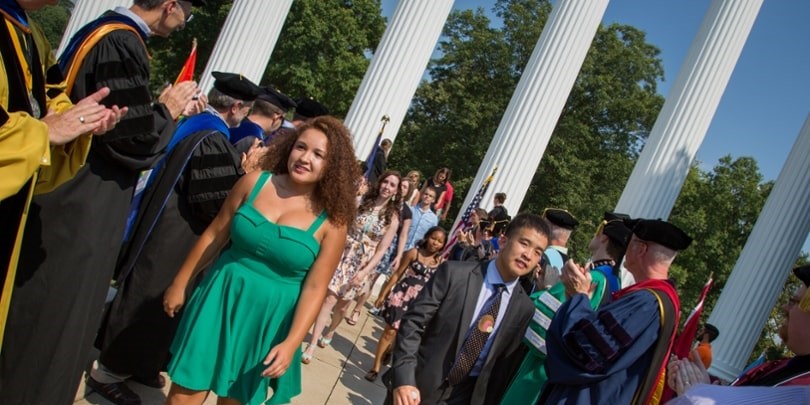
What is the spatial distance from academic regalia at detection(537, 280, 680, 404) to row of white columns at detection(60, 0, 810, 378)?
9.65m

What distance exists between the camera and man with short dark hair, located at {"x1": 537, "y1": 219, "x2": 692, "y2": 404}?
3.33 meters

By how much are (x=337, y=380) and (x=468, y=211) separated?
6.57 meters

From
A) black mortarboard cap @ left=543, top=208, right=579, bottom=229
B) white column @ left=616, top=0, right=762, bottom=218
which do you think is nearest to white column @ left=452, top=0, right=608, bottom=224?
white column @ left=616, top=0, right=762, bottom=218

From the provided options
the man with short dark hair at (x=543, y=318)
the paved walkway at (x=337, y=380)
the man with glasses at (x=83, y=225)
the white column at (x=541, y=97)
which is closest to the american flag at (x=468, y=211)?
the white column at (x=541, y=97)

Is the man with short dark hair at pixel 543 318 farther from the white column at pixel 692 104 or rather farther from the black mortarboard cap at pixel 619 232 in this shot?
the white column at pixel 692 104

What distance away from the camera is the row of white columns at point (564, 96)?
13211mm

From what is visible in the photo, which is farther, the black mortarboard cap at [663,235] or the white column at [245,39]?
the white column at [245,39]

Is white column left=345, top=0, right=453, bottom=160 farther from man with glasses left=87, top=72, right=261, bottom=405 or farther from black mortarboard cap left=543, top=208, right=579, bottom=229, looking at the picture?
man with glasses left=87, top=72, right=261, bottom=405

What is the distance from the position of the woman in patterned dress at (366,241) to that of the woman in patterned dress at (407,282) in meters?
0.44

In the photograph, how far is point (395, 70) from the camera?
13.2 m

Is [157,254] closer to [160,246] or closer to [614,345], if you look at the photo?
[160,246]

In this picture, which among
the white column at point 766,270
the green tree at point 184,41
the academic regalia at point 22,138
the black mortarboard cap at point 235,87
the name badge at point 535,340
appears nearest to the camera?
the academic regalia at point 22,138

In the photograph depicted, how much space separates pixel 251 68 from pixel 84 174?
34.4ft

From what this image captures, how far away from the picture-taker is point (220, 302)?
3.46 metres
